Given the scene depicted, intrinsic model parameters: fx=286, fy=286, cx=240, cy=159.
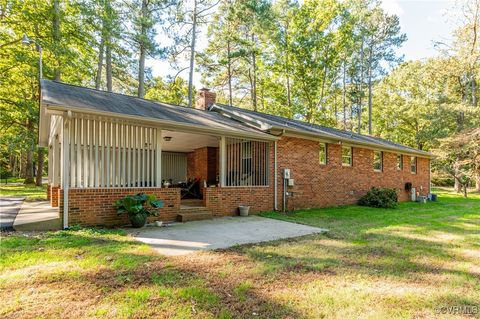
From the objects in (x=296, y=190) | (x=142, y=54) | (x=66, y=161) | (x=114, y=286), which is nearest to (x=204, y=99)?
(x=296, y=190)

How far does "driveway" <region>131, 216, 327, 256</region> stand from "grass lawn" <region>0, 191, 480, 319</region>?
15.8 inches

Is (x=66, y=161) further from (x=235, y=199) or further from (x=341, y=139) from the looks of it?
(x=341, y=139)

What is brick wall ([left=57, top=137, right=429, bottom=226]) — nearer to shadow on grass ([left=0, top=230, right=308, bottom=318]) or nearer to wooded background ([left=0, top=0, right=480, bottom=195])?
shadow on grass ([left=0, top=230, right=308, bottom=318])

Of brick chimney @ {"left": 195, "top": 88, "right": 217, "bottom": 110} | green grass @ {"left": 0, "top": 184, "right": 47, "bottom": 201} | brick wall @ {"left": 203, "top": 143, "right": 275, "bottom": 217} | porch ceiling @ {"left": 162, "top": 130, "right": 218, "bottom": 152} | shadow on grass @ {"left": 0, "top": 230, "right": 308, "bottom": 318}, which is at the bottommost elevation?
shadow on grass @ {"left": 0, "top": 230, "right": 308, "bottom": 318}

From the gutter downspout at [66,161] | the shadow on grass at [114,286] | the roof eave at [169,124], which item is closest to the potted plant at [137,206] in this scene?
the gutter downspout at [66,161]

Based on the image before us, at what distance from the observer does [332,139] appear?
1202 centimetres

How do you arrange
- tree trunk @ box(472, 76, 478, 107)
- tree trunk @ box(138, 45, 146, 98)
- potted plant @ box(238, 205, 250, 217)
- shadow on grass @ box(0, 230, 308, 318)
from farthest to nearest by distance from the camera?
tree trunk @ box(472, 76, 478, 107) < tree trunk @ box(138, 45, 146, 98) < potted plant @ box(238, 205, 250, 217) < shadow on grass @ box(0, 230, 308, 318)

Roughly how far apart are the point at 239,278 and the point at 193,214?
15.4 ft

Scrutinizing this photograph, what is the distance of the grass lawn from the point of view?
9.59ft

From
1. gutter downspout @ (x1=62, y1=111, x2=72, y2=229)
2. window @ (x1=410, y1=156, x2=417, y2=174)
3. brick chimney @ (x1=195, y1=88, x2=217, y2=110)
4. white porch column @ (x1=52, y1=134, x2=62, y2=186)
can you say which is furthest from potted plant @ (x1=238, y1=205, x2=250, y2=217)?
window @ (x1=410, y1=156, x2=417, y2=174)

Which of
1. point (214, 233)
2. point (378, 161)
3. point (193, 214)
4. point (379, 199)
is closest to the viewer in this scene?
point (214, 233)

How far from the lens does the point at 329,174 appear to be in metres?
12.2

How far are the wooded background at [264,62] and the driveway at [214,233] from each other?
13.3 metres

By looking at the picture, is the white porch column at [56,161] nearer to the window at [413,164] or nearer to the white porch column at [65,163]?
the white porch column at [65,163]
